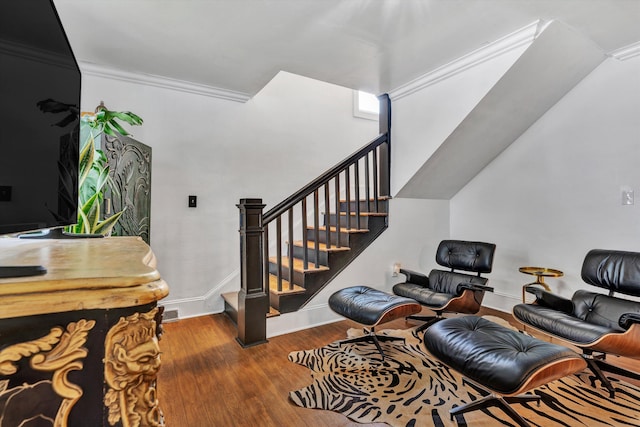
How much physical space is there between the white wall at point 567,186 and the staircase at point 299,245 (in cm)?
136

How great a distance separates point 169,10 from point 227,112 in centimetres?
138

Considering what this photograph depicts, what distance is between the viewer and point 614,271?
7.32 feet

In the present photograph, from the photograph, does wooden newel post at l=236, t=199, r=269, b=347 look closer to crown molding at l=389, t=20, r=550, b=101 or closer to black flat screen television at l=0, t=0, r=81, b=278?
black flat screen television at l=0, t=0, r=81, b=278

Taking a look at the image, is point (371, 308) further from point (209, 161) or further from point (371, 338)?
point (209, 161)

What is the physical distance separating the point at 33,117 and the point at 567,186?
386 centimetres

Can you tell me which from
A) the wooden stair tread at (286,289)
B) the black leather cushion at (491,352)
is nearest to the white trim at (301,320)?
the wooden stair tread at (286,289)

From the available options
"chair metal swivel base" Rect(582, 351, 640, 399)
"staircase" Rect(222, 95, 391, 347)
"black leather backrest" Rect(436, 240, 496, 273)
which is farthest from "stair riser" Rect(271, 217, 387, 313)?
"chair metal swivel base" Rect(582, 351, 640, 399)

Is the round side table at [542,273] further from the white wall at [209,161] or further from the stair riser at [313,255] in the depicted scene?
the white wall at [209,161]

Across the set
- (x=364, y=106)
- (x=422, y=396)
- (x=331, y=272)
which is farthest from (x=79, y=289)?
(x=364, y=106)

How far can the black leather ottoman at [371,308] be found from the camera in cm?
225

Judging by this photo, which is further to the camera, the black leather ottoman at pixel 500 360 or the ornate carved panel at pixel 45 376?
the black leather ottoman at pixel 500 360

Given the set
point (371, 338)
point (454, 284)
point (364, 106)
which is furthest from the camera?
point (364, 106)

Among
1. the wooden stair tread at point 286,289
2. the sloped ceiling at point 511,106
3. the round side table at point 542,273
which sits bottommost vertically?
the wooden stair tread at point 286,289

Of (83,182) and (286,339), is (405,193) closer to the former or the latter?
(286,339)
